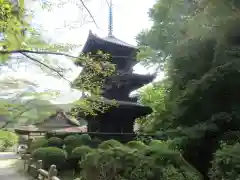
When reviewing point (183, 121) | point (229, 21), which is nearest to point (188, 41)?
point (229, 21)

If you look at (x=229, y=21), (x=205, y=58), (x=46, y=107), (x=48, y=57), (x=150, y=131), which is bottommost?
(x=150, y=131)

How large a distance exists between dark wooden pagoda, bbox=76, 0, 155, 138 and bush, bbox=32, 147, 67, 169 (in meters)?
4.56

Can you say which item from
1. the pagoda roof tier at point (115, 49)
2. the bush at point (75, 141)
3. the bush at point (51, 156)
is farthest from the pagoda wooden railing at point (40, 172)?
the pagoda roof tier at point (115, 49)

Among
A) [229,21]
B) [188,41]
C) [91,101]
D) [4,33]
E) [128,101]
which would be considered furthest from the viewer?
[128,101]

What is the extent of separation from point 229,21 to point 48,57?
7945 millimetres

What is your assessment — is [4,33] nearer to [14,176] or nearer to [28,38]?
[28,38]

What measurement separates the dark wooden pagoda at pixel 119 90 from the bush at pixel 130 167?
8.84 metres

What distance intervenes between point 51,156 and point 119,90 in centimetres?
746

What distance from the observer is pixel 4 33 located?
→ 11.7 ft

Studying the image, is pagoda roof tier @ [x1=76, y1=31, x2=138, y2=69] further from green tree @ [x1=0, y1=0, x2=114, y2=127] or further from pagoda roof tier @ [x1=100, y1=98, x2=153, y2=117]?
green tree @ [x1=0, y1=0, x2=114, y2=127]

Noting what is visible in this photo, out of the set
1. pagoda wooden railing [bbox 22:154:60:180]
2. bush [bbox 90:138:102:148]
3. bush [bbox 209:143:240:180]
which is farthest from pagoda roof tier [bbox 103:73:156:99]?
bush [bbox 209:143:240:180]

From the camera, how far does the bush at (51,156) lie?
46.5 ft

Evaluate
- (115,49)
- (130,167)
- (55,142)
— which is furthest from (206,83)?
(115,49)

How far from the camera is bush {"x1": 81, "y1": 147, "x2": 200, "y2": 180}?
27.0 feet
